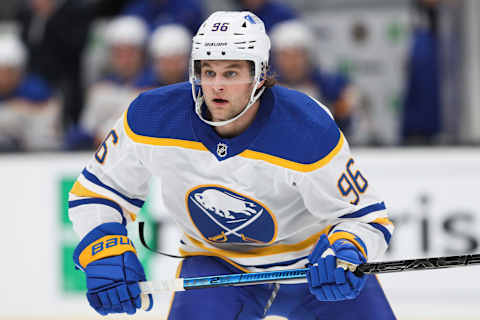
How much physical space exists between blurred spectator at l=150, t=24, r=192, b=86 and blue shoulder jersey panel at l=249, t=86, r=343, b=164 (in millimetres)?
2561

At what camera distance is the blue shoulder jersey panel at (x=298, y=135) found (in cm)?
261

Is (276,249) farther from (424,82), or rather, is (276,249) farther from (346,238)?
(424,82)

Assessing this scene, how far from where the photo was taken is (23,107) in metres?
5.71

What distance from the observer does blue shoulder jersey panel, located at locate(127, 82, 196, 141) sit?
8.93ft

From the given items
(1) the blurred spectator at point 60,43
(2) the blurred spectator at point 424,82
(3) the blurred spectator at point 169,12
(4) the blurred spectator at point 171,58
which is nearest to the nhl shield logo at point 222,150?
(4) the blurred spectator at point 171,58

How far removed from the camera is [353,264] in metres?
2.51

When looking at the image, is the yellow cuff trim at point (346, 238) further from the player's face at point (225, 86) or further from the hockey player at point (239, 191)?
the player's face at point (225, 86)

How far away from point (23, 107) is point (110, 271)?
3.31 m

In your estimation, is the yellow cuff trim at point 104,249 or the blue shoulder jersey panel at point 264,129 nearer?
the blue shoulder jersey panel at point 264,129

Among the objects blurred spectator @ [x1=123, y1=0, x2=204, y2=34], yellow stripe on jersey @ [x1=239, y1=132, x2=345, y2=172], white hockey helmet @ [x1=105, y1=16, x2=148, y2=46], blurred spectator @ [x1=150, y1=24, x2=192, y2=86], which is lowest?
yellow stripe on jersey @ [x1=239, y1=132, x2=345, y2=172]

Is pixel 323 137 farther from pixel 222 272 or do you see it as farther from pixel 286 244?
pixel 222 272

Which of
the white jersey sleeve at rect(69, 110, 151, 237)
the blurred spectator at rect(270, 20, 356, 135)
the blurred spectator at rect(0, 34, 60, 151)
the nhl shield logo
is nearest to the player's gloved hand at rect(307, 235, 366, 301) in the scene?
the nhl shield logo

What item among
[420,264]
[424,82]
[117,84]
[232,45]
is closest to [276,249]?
[420,264]

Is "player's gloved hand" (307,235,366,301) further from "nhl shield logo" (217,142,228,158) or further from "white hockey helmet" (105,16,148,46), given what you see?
"white hockey helmet" (105,16,148,46)
